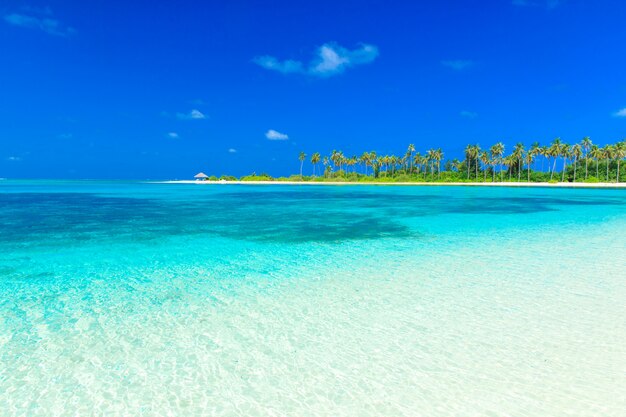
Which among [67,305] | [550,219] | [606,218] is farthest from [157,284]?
[606,218]

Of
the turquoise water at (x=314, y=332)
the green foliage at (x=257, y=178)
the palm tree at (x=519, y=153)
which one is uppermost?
the palm tree at (x=519, y=153)

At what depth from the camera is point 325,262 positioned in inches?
411

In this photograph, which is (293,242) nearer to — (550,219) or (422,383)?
(422,383)

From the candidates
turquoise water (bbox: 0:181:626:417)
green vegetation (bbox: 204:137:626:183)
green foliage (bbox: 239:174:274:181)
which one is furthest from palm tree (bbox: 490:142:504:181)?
turquoise water (bbox: 0:181:626:417)

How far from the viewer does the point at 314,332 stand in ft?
18.8

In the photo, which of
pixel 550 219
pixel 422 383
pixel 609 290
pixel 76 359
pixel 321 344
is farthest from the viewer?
pixel 550 219

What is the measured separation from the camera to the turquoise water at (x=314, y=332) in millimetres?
4039

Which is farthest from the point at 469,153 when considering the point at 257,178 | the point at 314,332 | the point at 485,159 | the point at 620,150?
the point at 314,332

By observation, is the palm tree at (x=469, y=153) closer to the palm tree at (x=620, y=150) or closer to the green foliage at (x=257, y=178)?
the palm tree at (x=620, y=150)

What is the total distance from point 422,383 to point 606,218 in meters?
23.2

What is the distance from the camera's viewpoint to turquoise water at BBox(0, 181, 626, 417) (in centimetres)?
404

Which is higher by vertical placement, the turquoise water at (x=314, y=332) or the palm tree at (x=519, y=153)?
the palm tree at (x=519, y=153)

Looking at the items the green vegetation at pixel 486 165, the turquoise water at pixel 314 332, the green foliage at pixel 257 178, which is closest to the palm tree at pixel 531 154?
the green vegetation at pixel 486 165

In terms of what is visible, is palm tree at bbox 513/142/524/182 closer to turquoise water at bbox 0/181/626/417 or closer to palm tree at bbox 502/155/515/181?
palm tree at bbox 502/155/515/181
